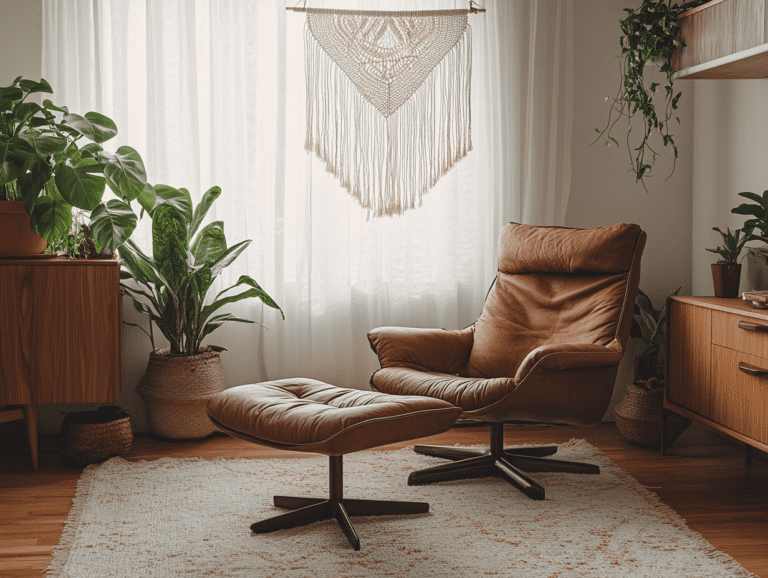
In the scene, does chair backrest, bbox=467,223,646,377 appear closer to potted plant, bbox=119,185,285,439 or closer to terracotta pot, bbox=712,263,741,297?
terracotta pot, bbox=712,263,741,297

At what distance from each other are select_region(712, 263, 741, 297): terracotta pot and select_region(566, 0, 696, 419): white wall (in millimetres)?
691

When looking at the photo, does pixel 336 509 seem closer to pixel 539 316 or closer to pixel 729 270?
pixel 539 316

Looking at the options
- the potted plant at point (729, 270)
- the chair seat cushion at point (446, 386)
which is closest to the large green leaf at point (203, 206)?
the chair seat cushion at point (446, 386)

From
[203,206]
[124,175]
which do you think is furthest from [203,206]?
[124,175]

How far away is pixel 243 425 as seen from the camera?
2193 millimetres

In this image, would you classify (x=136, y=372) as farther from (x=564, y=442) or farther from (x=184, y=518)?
(x=564, y=442)

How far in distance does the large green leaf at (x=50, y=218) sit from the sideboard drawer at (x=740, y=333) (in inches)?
96.1

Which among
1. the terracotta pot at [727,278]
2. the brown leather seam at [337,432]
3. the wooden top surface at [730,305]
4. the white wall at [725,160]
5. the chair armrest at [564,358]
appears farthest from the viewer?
the white wall at [725,160]

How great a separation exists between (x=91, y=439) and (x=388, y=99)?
6.36 ft

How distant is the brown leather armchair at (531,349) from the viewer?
8.08 ft

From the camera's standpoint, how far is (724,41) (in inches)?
106

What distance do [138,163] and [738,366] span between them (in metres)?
2.36

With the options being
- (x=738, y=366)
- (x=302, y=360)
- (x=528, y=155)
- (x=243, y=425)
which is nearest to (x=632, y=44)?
(x=528, y=155)

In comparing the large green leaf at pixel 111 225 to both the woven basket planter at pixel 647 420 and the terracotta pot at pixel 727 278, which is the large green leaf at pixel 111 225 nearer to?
the woven basket planter at pixel 647 420
